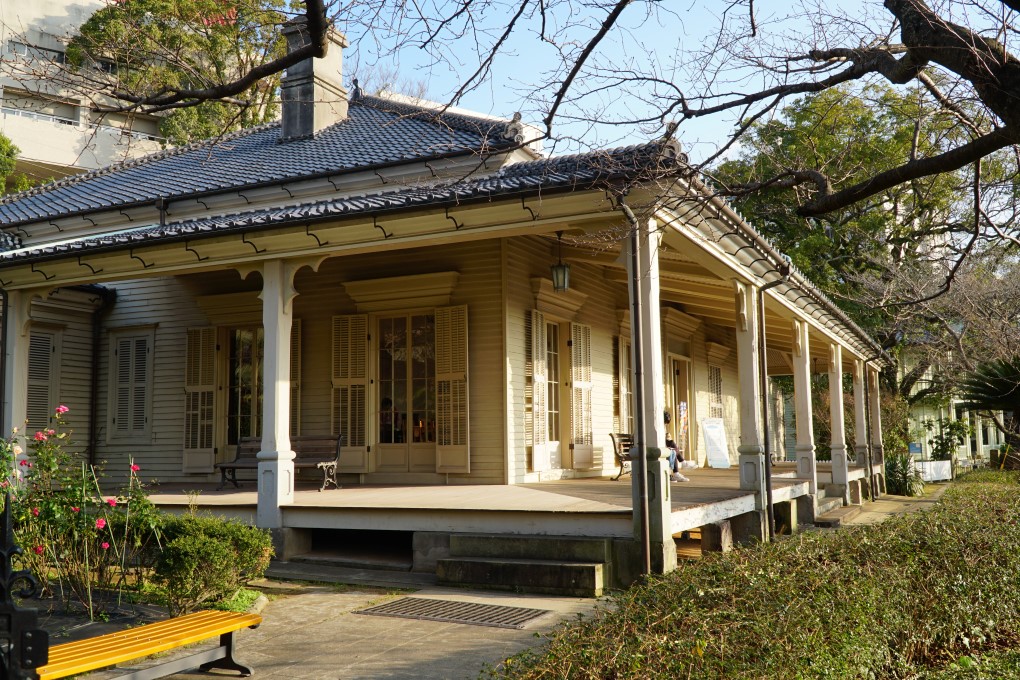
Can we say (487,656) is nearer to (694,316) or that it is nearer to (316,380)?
(316,380)

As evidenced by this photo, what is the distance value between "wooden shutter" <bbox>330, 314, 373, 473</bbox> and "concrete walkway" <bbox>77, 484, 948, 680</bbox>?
3.37 meters

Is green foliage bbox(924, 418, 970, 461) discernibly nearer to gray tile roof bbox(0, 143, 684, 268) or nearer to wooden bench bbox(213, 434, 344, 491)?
wooden bench bbox(213, 434, 344, 491)

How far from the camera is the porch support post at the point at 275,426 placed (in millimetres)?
9266

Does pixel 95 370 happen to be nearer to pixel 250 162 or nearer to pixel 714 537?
pixel 250 162

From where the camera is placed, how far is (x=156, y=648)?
4387 millimetres

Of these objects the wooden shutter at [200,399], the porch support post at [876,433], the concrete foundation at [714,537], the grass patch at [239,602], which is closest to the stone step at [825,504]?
the porch support post at [876,433]

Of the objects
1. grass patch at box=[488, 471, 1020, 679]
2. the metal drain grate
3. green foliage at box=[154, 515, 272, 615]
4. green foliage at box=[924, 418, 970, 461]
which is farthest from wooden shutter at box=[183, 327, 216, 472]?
green foliage at box=[924, 418, 970, 461]

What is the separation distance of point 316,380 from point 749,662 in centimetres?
952

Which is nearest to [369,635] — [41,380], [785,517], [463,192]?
[463,192]

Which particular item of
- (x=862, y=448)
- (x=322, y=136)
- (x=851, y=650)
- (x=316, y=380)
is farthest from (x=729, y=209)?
(x=862, y=448)

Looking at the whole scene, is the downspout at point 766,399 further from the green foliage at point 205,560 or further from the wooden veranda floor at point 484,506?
the green foliage at point 205,560

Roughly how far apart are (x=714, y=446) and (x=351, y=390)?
8.19 m

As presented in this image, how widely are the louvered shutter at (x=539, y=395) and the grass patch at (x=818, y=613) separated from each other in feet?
17.7

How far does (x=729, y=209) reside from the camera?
8.11 metres
